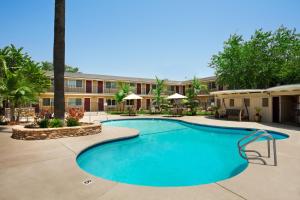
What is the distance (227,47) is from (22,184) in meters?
27.2

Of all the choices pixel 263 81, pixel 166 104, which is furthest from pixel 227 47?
pixel 166 104

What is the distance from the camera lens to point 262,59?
22.5m

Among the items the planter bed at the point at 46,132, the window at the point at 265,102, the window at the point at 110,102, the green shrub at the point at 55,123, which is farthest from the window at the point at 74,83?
the window at the point at 265,102

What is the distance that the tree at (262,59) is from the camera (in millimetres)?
22062

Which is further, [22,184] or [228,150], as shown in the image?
[228,150]

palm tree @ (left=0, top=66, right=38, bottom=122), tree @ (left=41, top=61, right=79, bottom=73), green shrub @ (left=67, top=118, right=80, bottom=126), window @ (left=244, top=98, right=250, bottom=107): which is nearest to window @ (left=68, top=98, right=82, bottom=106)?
palm tree @ (left=0, top=66, right=38, bottom=122)

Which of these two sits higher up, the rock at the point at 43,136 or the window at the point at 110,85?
the window at the point at 110,85

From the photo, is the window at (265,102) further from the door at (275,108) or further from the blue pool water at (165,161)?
the blue pool water at (165,161)

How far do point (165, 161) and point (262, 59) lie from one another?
852 inches

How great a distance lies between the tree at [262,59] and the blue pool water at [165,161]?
14.3 meters

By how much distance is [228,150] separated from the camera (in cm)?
869

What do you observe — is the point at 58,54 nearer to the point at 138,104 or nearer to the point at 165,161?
the point at 165,161

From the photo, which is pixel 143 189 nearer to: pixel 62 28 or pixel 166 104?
pixel 62 28

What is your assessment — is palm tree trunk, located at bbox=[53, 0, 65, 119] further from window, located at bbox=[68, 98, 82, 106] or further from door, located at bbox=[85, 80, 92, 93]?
door, located at bbox=[85, 80, 92, 93]
